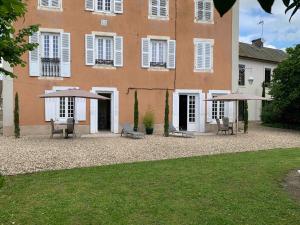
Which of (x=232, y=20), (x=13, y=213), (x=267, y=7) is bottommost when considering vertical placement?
(x=13, y=213)

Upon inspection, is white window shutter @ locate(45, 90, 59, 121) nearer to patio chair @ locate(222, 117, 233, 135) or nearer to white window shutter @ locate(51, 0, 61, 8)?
white window shutter @ locate(51, 0, 61, 8)

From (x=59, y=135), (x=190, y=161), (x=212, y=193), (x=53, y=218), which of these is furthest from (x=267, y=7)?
(x=59, y=135)

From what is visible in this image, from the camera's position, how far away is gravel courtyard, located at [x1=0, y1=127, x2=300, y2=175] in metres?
10.3

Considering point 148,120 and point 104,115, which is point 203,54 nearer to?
point 148,120

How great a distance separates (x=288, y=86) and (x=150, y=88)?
815cm

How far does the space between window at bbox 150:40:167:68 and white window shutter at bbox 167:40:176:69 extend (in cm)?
24

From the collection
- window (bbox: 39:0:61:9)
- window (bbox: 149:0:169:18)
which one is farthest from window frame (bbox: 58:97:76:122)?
window (bbox: 149:0:169:18)

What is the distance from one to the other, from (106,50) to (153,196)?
43.7 feet

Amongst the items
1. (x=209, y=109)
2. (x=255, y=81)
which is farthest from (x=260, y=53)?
(x=209, y=109)

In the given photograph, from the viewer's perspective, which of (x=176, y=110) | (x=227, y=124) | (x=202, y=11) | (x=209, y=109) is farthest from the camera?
(x=209, y=109)

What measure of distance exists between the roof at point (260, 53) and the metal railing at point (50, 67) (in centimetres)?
1469

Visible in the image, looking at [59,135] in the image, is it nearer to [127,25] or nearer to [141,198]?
[127,25]

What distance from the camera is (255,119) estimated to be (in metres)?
29.7

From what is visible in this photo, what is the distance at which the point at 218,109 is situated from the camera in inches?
820
